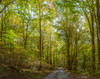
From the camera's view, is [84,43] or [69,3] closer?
[69,3]

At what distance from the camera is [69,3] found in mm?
10797

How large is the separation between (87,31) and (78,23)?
9.02 feet

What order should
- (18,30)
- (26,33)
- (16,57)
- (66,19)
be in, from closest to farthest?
(16,57), (18,30), (26,33), (66,19)

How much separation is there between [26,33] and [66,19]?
11088mm

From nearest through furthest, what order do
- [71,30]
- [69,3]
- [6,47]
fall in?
1. [6,47]
2. [69,3]
3. [71,30]

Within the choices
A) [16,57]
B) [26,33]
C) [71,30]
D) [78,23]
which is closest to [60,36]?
[71,30]

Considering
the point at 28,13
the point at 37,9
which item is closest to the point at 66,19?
the point at 37,9

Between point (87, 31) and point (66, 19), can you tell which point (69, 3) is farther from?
point (66, 19)

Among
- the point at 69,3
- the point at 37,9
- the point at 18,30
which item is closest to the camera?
the point at 69,3

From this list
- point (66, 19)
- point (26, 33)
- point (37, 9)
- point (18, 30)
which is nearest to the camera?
point (18, 30)

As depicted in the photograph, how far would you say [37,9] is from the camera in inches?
691

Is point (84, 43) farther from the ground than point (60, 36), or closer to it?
closer to it

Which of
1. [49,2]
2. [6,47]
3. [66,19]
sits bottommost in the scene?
[6,47]

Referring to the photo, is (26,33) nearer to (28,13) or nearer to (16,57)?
(28,13)
